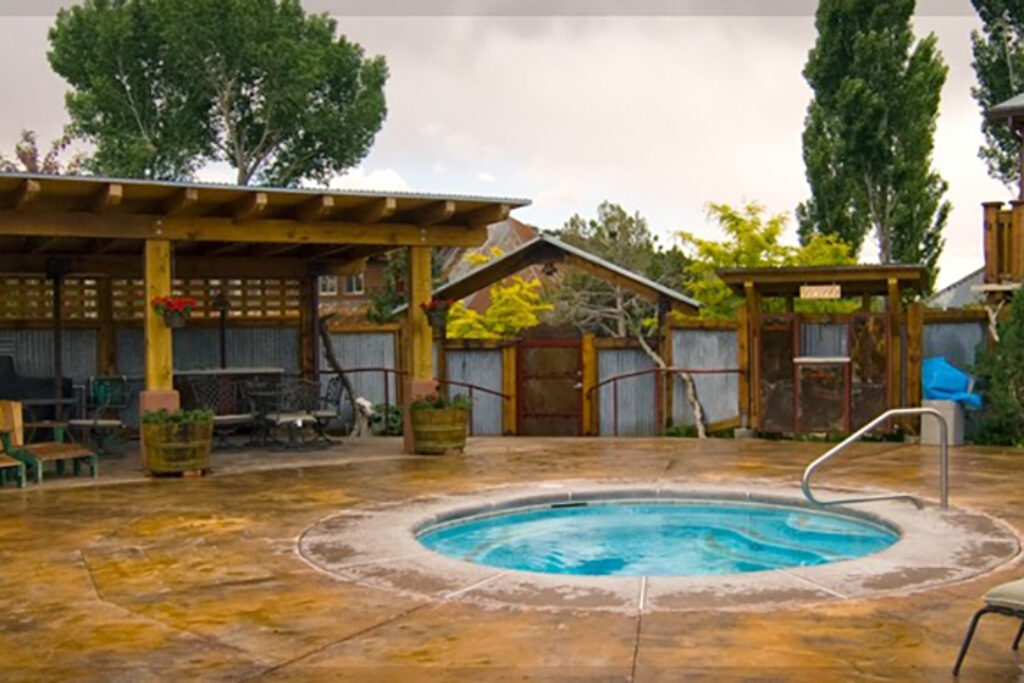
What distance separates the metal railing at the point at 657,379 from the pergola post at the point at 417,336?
12.7 feet

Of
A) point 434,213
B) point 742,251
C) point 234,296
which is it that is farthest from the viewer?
point 742,251

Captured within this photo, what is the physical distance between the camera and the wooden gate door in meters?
16.4

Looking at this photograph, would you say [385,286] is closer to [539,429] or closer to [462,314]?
[462,314]

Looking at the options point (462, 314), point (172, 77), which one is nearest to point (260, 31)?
point (172, 77)

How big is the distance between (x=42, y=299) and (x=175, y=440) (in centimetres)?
452

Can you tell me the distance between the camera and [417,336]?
42.5 ft

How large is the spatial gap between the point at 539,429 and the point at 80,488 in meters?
7.69

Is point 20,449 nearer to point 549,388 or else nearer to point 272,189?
point 272,189

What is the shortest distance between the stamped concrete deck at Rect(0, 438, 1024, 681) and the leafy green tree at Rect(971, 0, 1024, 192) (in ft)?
72.5

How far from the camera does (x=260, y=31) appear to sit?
105ft

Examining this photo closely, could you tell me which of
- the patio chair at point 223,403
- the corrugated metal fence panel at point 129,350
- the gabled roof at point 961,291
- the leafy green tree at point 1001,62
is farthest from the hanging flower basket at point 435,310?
the gabled roof at point 961,291

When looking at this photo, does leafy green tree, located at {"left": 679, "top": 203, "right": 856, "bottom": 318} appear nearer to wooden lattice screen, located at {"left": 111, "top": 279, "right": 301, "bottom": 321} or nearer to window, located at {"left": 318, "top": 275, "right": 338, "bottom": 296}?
wooden lattice screen, located at {"left": 111, "top": 279, "right": 301, "bottom": 321}

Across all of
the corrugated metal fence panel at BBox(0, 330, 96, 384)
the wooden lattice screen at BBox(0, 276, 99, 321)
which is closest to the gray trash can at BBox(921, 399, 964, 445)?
the corrugated metal fence panel at BBox(0, 330, 96, 384)

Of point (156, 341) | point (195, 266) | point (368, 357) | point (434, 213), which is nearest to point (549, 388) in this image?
point (368, 357)
